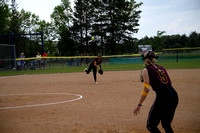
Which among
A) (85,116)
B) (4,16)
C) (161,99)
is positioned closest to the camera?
(161,99)

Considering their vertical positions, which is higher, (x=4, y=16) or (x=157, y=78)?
(x=4, y=16)

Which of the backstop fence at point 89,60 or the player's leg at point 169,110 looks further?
the backstop fence at point 89,60

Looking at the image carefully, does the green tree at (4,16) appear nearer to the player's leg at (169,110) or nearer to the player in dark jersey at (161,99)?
the player in dark jersey at (161,99)

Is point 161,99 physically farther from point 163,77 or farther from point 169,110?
point 163,77

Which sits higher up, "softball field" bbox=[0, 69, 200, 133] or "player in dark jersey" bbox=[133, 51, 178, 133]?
"player in dark jersey" bbox=[133, 51, 178, 133]

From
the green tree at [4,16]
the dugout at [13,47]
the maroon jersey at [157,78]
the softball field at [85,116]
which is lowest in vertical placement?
the softball field at [85,116]

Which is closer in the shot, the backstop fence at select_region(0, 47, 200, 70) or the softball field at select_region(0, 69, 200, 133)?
the softball field at select_region(0, 69, 200, 133)

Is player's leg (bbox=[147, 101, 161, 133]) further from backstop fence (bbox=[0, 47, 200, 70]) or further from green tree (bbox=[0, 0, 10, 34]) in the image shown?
green tree (bbox=[0, 0, 10, 34])

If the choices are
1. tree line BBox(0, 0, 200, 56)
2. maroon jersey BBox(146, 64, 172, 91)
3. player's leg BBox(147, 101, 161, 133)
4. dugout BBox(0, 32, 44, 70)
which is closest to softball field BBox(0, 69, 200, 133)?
player's leg BBox(147, 101, 161, 133)

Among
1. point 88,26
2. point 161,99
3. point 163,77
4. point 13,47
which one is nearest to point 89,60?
point 13,47

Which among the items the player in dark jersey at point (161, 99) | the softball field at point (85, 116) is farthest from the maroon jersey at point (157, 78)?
the softball field at point (85, 116)

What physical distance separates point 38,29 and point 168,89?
69.6 metres

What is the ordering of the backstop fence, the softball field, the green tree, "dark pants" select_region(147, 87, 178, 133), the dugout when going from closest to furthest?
"dark pants" select_region(147, 87, 178, 133) < the softball field < the dugout < the backstop fence < the green tree

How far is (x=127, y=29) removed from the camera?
187 feet
